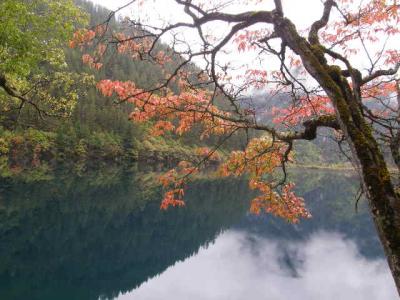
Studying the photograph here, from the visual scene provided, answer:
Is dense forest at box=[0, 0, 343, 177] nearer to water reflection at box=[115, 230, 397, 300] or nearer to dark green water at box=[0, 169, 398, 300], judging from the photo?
dark green water at box=[0, 169, 398, 300]

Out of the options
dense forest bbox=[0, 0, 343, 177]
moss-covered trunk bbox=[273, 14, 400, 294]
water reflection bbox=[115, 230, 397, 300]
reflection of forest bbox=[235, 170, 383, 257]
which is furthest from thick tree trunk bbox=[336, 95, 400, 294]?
dense forest bbox=[0, 0, 343, 177]

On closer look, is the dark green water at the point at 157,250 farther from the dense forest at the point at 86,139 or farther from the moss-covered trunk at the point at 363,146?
the moss-covered trunk at the point at 363,146

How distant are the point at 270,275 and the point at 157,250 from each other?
7.34 metres

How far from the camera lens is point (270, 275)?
23.6m

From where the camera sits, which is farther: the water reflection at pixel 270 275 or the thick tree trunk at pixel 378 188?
the water reflection at pixel 270 275

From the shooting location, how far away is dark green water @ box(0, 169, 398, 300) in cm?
1738

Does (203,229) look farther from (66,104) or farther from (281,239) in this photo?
(66,104)

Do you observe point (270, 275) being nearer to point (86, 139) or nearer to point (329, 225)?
point (329, 225)

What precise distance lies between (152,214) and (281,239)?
13678 mm

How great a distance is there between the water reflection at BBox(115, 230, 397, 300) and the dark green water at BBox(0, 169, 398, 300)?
0.07m

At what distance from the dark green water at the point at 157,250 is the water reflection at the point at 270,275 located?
0.22 ft

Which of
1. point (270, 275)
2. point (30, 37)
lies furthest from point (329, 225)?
point (30, 37)

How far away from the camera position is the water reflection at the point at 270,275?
750 inches

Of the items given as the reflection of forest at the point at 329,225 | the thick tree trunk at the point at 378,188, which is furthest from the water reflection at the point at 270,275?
the thick tree trunk at the point at 378,188
